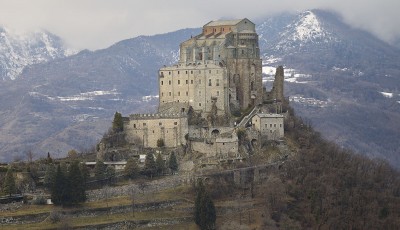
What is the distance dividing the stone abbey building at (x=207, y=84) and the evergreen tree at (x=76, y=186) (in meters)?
17.2

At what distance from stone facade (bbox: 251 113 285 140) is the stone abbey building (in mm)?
4730

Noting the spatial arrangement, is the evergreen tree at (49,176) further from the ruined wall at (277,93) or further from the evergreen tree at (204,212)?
Result: the ruined wall at (277,93)

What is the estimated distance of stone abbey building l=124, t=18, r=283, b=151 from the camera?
395 feet

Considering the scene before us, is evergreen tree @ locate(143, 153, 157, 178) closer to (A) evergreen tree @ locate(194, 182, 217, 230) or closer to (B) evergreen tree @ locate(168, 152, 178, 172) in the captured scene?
(B) evergreen tree @ locate(168, 152, 178, 172)

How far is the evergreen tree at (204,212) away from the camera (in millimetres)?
105062

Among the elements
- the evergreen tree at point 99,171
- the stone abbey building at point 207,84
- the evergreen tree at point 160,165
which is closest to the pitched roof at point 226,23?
the stone abbey building at point 207,84

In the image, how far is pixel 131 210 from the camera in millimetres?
105438

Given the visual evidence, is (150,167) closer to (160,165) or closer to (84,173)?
(160,165)

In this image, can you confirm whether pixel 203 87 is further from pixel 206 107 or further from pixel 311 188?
pixel 311 188

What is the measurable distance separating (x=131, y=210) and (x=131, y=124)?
61.6 feet

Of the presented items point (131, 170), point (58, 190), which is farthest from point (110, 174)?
point (58, 190)

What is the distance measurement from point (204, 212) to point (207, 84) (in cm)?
2422

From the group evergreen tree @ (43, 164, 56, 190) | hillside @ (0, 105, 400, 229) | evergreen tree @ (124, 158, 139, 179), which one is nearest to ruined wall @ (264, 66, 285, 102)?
hillside @ (0, 105, 400, 229)

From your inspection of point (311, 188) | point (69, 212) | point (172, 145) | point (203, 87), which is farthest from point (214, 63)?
point (69, 212)
